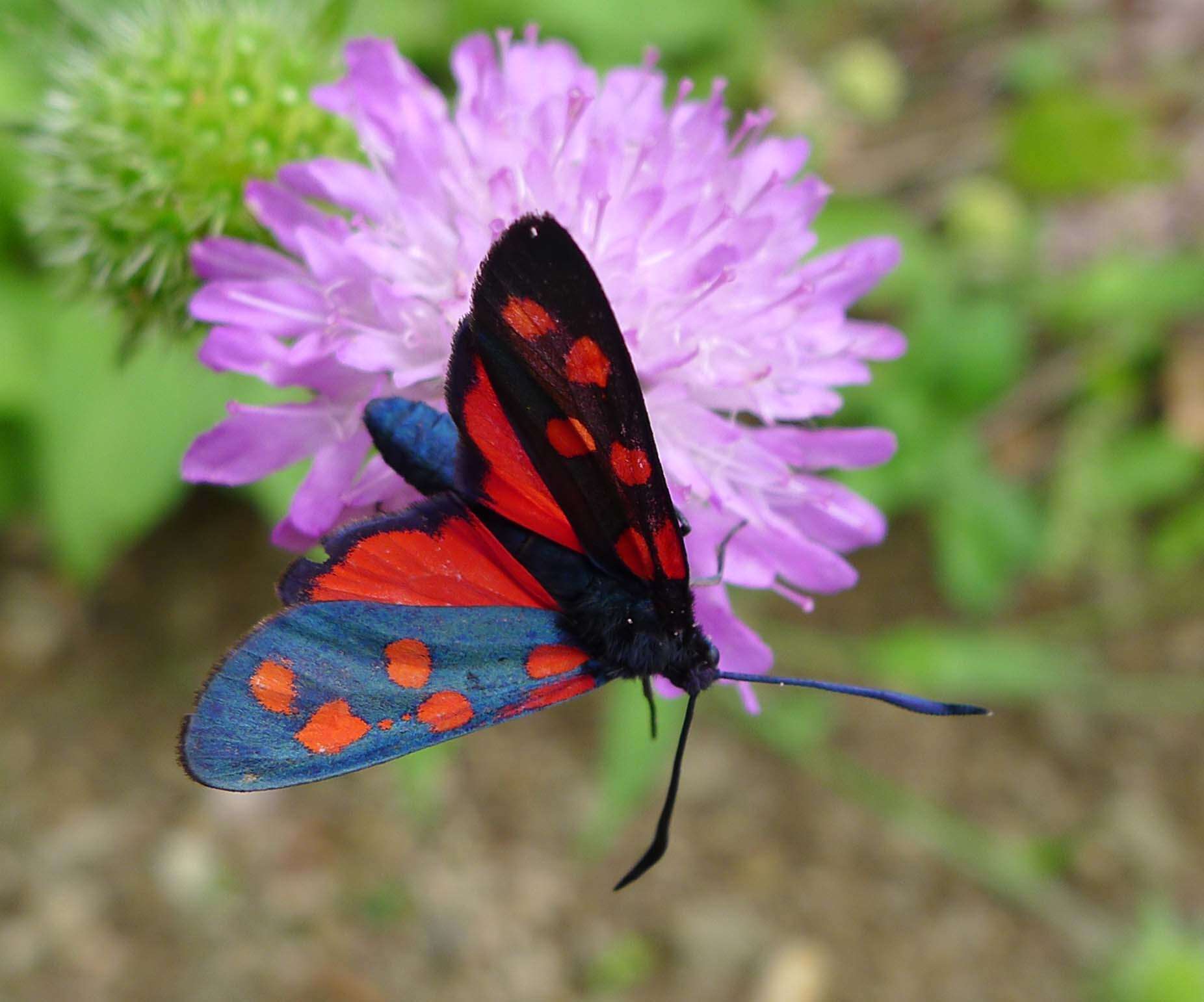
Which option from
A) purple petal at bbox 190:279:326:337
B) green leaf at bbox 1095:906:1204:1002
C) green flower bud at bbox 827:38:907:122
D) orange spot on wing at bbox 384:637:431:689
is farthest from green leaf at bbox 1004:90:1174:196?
orange spot on wing at bbox 384:637:431:689

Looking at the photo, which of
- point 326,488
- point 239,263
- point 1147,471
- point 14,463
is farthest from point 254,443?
point 1147,471

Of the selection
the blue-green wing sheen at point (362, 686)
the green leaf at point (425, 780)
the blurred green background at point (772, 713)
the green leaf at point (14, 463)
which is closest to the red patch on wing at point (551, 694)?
the blue-green wing sheen at point (362, 686)

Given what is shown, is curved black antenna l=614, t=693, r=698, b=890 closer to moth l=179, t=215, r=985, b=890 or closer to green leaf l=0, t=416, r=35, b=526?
moth l=179, t=215, r=985, b=890

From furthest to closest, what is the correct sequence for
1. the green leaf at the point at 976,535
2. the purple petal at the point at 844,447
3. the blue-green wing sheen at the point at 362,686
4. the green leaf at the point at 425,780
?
the green leaf at the point at 976,535 → the green leaf at the point at 425,780 → the purple petal at the point at 844,447 → the blue-green wing sheen at the point at 362,686

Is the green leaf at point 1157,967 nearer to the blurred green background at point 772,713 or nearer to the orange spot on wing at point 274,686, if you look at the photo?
the blurred green background at point 772,713

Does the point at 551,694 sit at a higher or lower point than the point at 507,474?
lower

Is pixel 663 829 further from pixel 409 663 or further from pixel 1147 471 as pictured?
pixel 1147 471
